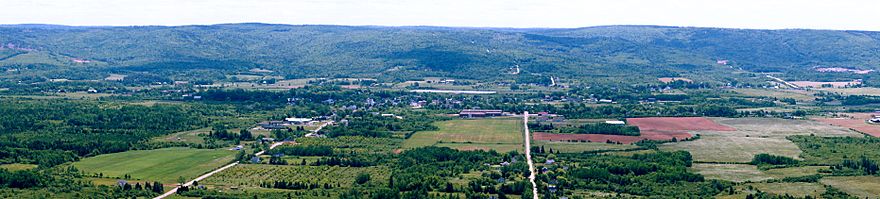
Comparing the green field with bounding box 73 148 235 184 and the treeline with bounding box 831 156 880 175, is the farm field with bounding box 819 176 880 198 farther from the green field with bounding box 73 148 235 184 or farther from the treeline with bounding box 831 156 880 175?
the green field with bounding box 73 148 235 184

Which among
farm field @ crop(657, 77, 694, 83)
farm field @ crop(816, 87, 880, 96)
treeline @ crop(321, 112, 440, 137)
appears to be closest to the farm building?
treeline @ crop(321, 112, 440, 137)

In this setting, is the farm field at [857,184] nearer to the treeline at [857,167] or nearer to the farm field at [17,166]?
the treeline at [857,167]

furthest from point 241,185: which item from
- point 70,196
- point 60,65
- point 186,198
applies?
point 60,65

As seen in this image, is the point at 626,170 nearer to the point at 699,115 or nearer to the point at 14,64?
the point at 699,115

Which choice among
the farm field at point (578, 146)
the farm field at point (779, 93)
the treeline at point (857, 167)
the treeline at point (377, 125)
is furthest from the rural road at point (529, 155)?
the farm field at point (779, 93)

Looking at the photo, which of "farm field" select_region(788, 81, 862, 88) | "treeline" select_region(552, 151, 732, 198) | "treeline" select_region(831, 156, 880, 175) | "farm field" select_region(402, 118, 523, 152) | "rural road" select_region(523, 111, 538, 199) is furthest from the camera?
"farm field" select_region(788, 81, 862, 88)
